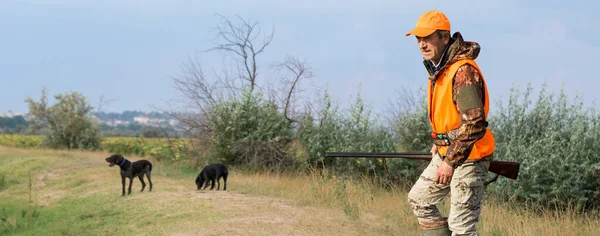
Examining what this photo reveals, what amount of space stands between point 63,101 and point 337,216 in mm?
33728

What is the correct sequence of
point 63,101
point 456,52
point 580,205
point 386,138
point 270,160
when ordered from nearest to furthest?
point 456,52 → point 580,205 → point 386,138 → point 270,160 → point 63,101

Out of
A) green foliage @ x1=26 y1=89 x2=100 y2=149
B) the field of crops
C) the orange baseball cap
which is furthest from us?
green foliage @ x1=26 y1=89 x2=100 y2=149

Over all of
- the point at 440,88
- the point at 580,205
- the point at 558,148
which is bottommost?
the point at 580,205

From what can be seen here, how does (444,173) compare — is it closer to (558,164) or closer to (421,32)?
(421,32)

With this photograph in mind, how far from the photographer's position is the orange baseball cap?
4.89 metres

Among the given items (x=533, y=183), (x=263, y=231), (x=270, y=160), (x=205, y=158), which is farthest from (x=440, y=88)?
(x=205, y=158)

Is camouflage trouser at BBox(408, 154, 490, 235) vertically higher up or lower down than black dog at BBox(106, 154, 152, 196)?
higher up

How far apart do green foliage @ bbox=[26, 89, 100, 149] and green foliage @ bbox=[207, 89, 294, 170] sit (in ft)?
60.3

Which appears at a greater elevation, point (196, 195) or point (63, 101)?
point (63, 101)

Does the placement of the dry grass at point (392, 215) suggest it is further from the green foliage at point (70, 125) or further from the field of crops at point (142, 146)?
the green foliage at point (70, 125)

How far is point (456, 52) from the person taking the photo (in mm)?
4879

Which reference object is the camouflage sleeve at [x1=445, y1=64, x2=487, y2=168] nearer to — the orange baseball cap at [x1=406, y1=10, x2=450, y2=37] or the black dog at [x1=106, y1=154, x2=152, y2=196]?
the orange baseball cap at [x1=406, y1=10, x2=450, y2=37]

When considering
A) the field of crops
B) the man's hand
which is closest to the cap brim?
the man's hand

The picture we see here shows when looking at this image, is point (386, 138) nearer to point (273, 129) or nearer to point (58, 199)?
point (273, 129)
